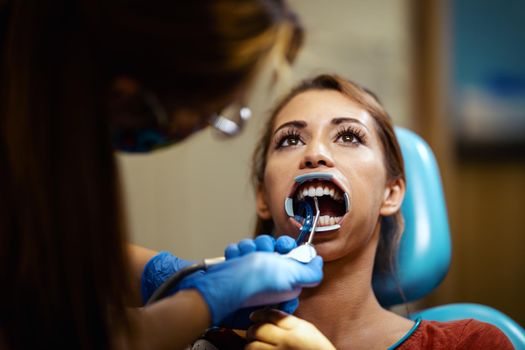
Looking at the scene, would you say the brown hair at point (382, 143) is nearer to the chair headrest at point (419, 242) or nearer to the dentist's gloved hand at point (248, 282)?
the chair headrest at point (419, 242)

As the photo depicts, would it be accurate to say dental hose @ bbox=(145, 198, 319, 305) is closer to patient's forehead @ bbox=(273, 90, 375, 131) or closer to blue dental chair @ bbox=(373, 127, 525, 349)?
patient's forehead @ bbox=(273, 90, 375, 131)

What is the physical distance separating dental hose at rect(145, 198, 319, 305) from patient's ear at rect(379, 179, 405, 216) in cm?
20

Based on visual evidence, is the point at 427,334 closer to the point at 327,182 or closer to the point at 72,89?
the point at 327,182

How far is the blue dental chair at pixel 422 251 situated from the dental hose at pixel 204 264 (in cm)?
33

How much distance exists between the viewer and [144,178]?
2.48m

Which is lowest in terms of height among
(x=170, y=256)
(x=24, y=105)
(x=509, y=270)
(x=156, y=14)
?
(x=509, y=270)

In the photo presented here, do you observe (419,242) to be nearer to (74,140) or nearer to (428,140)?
(74,140)

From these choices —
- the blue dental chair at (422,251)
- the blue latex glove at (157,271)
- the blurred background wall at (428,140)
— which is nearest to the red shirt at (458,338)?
the blue dental chair at (422,251)

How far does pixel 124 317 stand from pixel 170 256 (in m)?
0.47

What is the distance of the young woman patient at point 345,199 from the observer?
1.08 metres

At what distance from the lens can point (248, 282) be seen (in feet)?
2.85

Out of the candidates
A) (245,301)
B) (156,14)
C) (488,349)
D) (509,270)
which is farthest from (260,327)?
(509,270)

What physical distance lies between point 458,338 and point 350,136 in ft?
1.50

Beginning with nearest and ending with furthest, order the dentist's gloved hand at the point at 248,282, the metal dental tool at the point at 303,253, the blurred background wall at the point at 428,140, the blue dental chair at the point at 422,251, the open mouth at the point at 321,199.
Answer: the dentist's gloved hand at the point at 248,282 < the metal dental tool at the point at 303,253 < the open mouth at the point at 321,199 < the blue dental chair at the point at 422,251 < the blurred background wall at the point at 428,140
